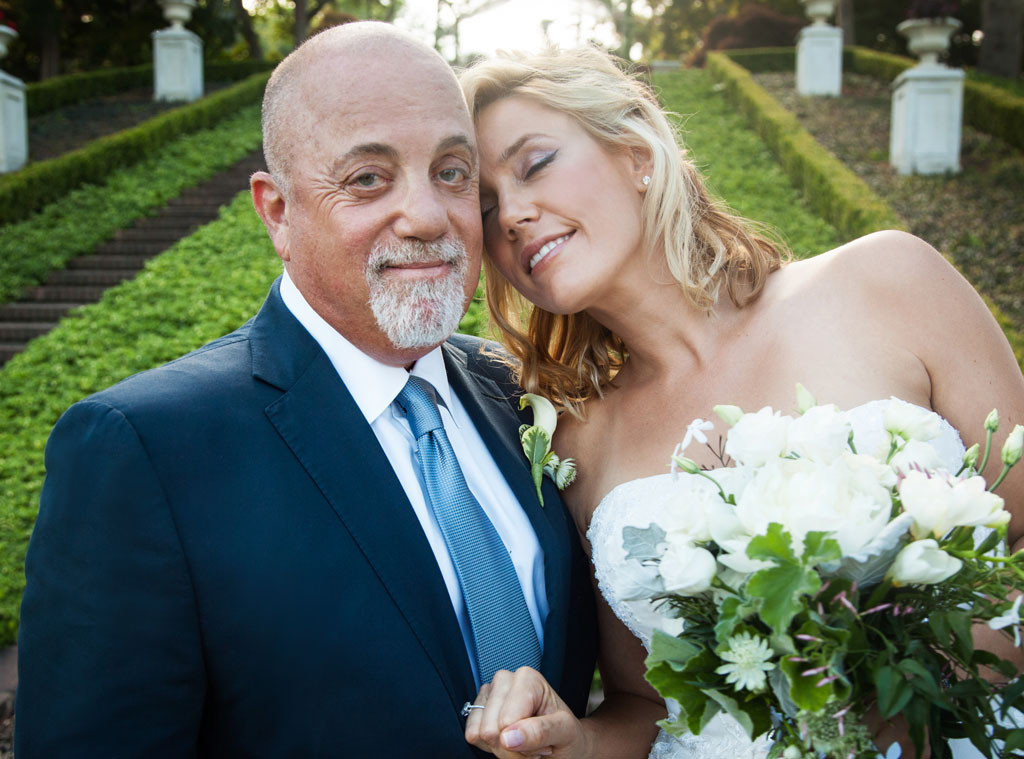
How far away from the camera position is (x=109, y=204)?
46.3ft

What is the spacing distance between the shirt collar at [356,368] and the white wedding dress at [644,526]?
0.78 meters

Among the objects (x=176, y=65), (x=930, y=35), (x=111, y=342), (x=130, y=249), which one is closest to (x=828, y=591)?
(x=111, y=342)

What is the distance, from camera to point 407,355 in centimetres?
263

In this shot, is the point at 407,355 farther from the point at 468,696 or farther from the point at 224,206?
the point at 224,206

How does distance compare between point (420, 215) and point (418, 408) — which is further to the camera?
point (418, 408)

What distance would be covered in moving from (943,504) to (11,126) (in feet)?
55.1

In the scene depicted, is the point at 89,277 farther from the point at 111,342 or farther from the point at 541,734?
the point at 541,734

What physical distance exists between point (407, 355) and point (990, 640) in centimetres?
176

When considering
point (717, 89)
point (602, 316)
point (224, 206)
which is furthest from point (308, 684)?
point (717, 89)

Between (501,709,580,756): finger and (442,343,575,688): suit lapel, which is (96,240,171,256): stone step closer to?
(442,343,575,688): suit lapel

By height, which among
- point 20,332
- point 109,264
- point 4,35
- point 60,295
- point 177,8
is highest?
point 177,8

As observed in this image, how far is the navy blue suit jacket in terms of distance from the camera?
2.03m

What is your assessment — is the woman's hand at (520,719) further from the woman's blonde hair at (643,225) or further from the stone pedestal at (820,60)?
the stone pedestal at (820,60)

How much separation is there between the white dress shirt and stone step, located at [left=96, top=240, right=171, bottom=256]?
10685mm
